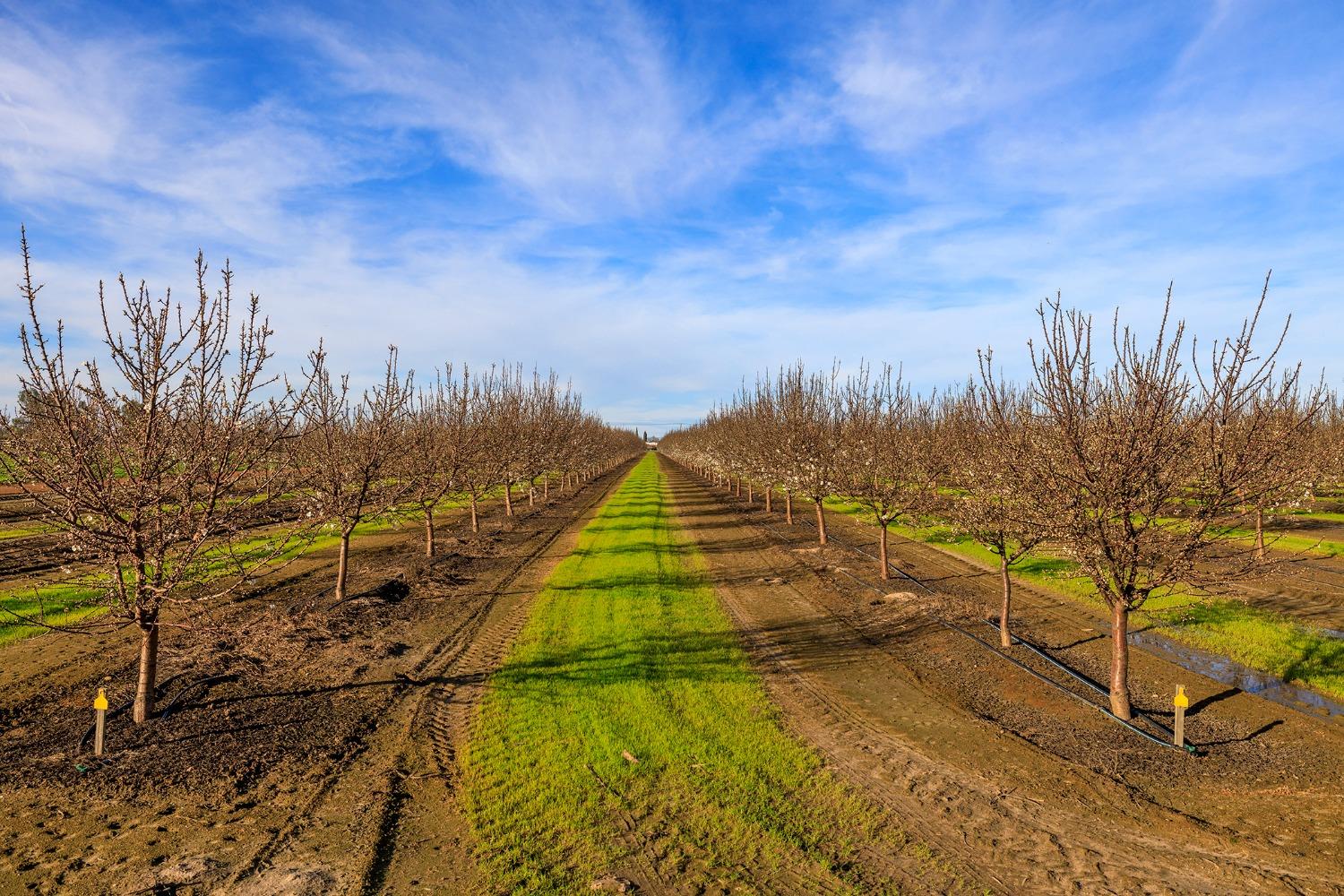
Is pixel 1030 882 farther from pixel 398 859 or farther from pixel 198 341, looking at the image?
pixel 198 341

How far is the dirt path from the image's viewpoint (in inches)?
277

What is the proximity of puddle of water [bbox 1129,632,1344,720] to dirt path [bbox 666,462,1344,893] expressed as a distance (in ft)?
12.9

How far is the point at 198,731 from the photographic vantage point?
998 cm

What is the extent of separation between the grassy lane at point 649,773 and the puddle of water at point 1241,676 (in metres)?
9.34

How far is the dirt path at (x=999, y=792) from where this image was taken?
23.1 ft

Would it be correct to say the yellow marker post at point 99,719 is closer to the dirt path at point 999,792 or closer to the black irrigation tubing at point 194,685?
the black irrigation tubing at point 194,685

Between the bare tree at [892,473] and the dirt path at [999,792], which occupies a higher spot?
the bare tree at [892,473]

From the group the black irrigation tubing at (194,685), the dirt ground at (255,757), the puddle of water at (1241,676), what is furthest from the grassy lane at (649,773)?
the puddle of water at (1241,676)

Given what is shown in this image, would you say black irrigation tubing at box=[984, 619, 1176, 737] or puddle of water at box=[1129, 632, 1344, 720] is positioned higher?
black irrigation tubing at box=[984, 619, 1176, 737]

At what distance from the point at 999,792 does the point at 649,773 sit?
4576mm

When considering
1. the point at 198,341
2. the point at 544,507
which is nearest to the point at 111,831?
the point at 198,341

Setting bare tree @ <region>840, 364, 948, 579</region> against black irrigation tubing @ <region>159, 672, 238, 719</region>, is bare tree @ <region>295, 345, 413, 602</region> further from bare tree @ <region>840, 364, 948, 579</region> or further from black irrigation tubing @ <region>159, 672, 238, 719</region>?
bare tree @ <region>840, 364, 948, 579</region>

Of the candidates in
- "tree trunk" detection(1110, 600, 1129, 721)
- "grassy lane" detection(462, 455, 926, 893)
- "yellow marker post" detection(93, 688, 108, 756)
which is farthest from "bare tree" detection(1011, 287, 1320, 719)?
"yellow marker post" detection(93, 688, 108, 756)

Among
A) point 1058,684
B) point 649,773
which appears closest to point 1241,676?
point 1058,684
